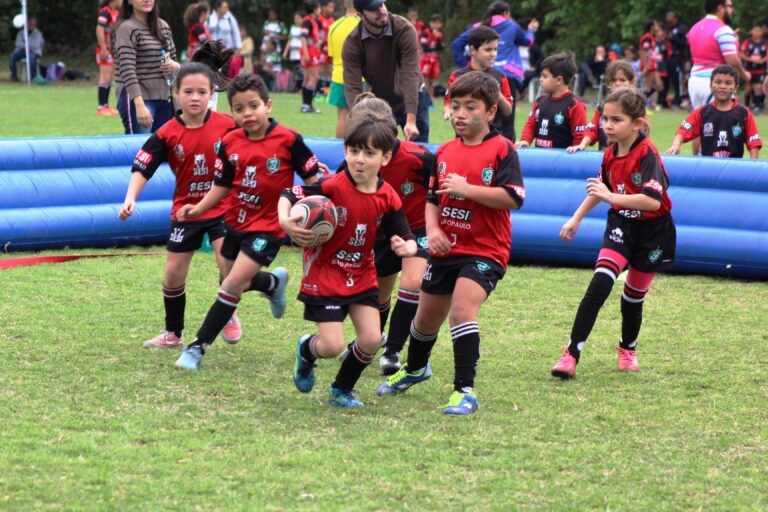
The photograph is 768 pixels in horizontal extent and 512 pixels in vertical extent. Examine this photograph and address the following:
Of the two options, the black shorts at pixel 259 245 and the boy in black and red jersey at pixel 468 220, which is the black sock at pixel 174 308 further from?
the boy in black and red jersey at pixel 468 220

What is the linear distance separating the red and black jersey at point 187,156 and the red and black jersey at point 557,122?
429 cm

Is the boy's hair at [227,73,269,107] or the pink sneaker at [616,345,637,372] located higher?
the boy's hair at [227,73,269,107]

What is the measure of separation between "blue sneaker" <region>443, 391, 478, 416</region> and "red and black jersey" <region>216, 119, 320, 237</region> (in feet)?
4.50

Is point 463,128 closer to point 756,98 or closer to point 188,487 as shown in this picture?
point 188,487

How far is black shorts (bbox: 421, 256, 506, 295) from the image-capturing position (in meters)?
5.38

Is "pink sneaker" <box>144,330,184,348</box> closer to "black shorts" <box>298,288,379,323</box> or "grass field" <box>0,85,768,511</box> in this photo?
"grass field" <box>0,85,768,511</box>

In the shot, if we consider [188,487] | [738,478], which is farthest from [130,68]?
[738,478]

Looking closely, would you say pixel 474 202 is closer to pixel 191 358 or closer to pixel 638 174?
pixel 638 174

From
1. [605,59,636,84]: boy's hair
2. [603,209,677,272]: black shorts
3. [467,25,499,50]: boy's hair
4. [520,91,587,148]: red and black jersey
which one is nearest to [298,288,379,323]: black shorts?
[603,209,677,272]: black shorts

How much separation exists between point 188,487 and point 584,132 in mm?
6470

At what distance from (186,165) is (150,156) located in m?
0.21

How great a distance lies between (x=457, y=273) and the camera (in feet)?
18.0

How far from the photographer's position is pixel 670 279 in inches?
351

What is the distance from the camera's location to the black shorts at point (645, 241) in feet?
20.4
